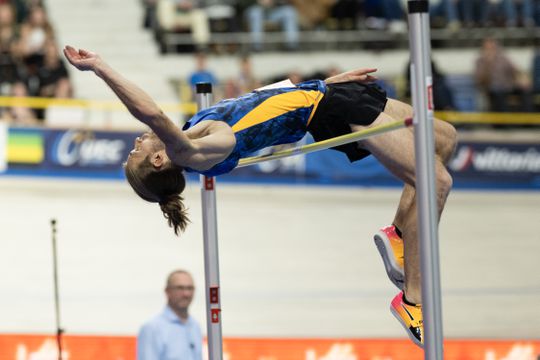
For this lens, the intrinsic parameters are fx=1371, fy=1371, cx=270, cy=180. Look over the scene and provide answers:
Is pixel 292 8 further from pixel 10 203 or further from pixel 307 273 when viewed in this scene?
pixel 307 273

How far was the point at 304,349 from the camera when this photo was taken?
31.3 feet

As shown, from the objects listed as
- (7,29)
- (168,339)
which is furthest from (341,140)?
(7,29)

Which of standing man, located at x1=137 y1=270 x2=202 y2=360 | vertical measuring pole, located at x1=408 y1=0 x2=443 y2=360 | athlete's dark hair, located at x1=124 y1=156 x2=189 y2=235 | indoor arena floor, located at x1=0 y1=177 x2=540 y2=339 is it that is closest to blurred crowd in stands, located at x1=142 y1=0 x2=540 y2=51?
indoor arena floor, located at x1=0 y1=177 x2=540 y2=339

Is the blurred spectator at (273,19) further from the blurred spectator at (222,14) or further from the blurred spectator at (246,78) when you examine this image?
the blurred spectator at (246,78)

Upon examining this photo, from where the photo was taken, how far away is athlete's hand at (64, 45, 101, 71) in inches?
221

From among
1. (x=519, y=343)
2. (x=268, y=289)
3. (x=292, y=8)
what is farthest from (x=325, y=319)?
(x=292, y=8)

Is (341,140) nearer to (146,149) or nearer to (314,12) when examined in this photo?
(146,149)

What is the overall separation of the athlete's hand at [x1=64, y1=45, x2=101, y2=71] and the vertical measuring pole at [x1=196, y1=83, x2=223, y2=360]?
1.54 m

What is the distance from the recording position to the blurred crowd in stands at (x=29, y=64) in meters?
17.9

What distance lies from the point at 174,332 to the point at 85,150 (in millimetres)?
8938

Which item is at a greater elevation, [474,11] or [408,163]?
[474,11]

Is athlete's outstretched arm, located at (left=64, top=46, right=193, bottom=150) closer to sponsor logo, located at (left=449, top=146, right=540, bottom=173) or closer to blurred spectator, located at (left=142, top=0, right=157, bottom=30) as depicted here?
sponsor logo, located at (left=449, top=146, right=540, bottom=173)

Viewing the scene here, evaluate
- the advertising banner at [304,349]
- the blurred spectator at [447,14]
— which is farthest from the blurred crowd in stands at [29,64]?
the advertising banner at [304,349]

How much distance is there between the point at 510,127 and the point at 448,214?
8.47 ft
